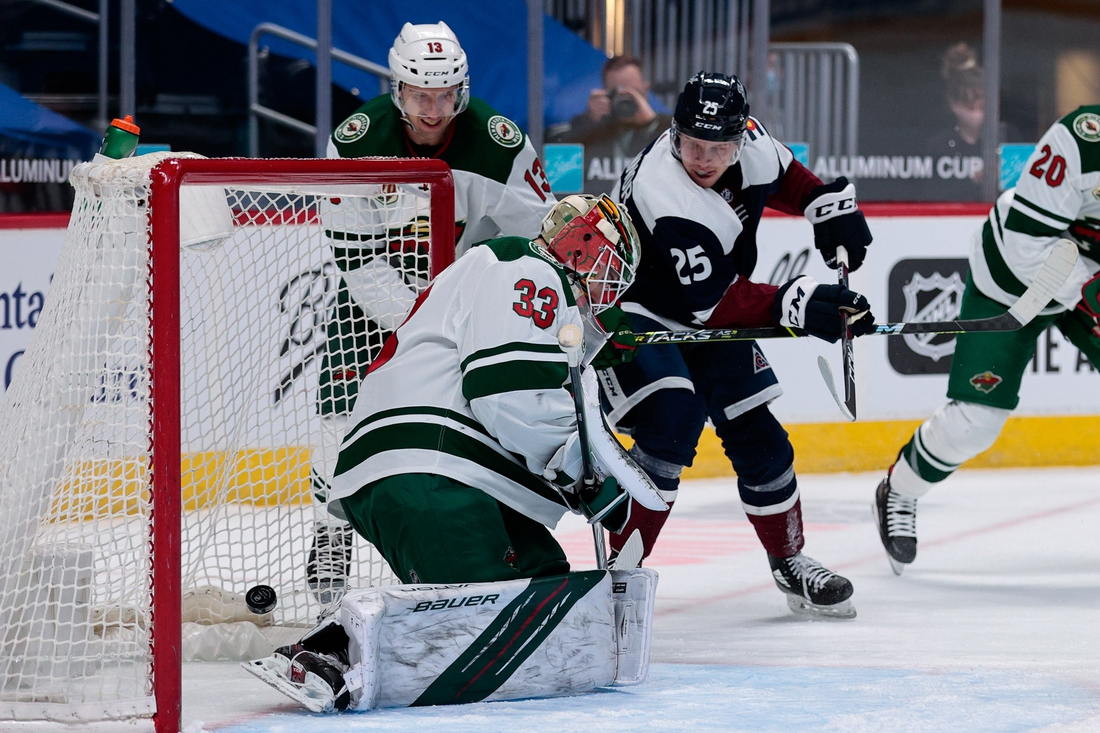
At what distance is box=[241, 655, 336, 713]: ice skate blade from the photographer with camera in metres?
3.61

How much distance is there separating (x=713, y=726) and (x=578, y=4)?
3849 mm

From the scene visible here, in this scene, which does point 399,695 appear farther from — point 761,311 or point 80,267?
point 761,311

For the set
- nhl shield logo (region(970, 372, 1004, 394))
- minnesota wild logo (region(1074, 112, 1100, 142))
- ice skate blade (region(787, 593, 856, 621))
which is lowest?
ice skate blade (region(787, 593, 856, 621))

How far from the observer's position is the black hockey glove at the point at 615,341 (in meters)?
2.38

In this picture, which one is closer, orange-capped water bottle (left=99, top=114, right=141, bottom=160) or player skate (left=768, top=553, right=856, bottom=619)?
orange-capped water bottle (left=99, top=114, right=141, bottom=160)

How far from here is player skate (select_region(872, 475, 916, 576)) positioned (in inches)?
140

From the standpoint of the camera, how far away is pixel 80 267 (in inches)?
90.9

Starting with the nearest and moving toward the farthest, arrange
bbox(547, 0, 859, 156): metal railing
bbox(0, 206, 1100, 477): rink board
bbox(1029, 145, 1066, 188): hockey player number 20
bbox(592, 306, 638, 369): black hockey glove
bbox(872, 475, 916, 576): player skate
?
bbox(592, 306, 638, 369): black hockey glove
bbox(1029, 145, 1066, 188): hockey player number 20
bbox(872, 475, 916, 576): player skate
bbox(0, 206, 1100, 477): rink board
bbox(547, 0, 859, 156): metal railing

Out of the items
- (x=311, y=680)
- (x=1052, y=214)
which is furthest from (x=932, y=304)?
(x=311, y=680)

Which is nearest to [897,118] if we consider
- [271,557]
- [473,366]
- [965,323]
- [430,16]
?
[430,16]

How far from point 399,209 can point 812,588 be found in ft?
3.59

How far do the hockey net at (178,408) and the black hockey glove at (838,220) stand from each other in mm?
770

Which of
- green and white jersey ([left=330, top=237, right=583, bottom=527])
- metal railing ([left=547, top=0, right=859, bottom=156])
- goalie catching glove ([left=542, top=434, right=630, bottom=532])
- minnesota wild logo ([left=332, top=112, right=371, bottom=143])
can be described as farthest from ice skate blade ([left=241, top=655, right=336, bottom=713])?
metal railing ([left=547, top=0, right=859, bottom=156])

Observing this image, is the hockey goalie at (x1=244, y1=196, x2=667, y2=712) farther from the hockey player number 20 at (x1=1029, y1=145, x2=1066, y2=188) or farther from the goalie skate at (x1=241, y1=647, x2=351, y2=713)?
the hockey player number 20 at (x1=1029, y1=145, x2=1066, y2=188)
